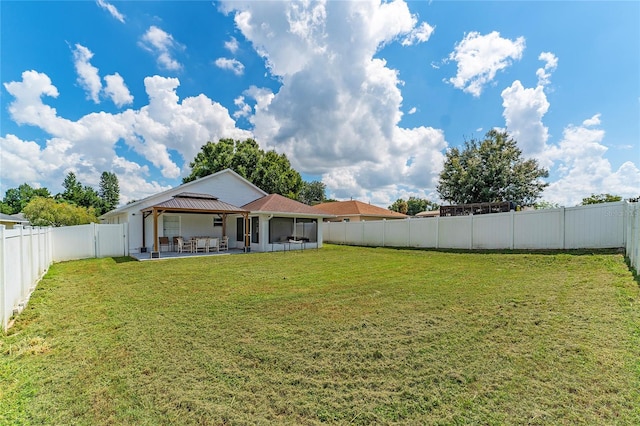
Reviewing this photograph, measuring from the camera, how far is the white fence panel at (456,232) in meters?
13.7

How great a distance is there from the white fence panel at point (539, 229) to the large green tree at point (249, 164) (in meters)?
21.9

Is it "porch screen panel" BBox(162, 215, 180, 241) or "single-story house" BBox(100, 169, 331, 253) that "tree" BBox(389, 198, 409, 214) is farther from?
"porch screen panel" BBox(162, 215, 180, 241)

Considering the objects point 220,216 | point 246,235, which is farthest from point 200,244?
point 220,216

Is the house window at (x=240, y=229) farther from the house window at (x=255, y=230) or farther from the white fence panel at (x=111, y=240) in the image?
the white fence panel at (x=111, y=240)

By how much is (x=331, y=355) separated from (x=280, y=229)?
1704cm

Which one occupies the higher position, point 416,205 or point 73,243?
point 416,205

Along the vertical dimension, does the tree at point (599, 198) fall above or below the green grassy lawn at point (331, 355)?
above

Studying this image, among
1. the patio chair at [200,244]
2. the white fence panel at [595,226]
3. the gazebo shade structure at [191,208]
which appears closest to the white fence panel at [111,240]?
the gazebo shade structure at [191,208]

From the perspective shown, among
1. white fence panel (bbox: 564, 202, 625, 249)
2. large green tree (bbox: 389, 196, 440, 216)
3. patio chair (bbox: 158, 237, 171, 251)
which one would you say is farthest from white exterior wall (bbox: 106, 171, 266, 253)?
large green tree (bbox: 389, 196, 440, 216)

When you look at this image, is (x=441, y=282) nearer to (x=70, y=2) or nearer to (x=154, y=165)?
(x=70, y=2)

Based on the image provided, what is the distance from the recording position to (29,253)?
6324mm

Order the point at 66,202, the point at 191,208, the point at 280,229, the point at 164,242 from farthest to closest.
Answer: the point at 66,202 < the point at 280,229 < the point at 164,242 < the point at 191,208

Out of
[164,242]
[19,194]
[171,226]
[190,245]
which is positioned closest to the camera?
[190,245]

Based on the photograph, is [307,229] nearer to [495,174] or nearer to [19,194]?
[495,174]
